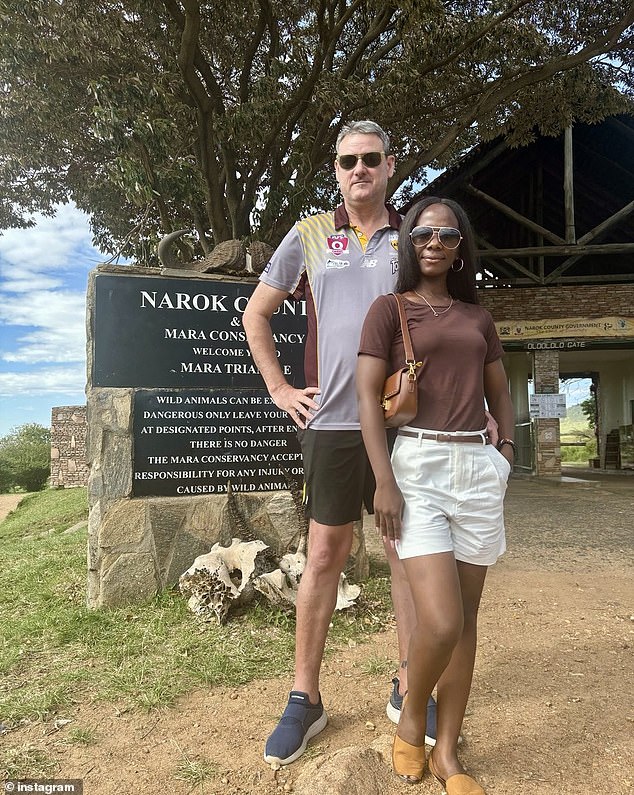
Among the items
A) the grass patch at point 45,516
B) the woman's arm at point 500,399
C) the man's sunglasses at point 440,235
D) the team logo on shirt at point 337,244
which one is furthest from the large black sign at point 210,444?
the grass patch at point 45,516

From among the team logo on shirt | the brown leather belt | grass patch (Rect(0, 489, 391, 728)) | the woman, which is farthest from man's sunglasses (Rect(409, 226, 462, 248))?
grass patch (Rect(0, 489, 391, 728))

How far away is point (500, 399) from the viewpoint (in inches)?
77.7

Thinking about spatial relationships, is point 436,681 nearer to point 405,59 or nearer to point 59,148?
point 405,59

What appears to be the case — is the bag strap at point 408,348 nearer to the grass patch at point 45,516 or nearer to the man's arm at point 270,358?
the man's arm at point 270,358

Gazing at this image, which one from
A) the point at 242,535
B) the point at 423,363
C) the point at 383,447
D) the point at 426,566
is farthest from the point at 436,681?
the point at 242,535

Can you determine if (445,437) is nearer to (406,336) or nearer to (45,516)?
(406,336)

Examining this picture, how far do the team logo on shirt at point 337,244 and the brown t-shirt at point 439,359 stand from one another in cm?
42

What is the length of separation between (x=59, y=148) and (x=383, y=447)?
27.8 ft

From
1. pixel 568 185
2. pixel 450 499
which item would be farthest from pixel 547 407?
pixel 450 499

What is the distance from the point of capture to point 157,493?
139 inches

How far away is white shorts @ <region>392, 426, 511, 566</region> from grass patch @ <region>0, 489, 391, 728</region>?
1.32 m

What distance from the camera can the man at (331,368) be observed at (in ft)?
6.79

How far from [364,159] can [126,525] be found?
7.83 ft

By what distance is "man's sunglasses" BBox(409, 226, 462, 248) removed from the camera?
184 centimetres
